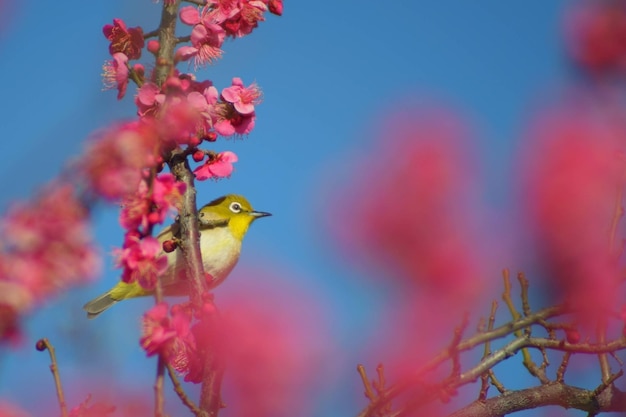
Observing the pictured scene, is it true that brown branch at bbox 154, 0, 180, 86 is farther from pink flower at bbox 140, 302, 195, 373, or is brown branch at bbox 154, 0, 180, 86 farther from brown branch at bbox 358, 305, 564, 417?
brown branch at bbox 358, 305, 564, 417

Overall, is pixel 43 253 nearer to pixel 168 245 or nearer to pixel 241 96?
pixel 168 245

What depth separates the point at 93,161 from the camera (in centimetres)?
287

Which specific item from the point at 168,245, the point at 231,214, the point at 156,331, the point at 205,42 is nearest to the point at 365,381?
the point at 156,331

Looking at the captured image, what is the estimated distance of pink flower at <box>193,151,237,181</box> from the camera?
443cm

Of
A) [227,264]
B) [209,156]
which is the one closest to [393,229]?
[209,156]

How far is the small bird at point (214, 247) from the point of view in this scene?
6.79m

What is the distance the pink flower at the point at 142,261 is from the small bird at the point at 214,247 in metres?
3.35

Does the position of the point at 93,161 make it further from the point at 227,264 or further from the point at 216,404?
the point at 227,264

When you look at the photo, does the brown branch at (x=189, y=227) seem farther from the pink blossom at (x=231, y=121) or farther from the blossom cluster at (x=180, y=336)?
the pink blossom at (x=231, y=121)

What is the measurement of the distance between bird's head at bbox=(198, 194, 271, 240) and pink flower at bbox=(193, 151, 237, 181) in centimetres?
337

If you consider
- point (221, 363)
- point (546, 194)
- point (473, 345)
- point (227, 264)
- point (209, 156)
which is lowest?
point (473, 345)

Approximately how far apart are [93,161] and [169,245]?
3.40ft

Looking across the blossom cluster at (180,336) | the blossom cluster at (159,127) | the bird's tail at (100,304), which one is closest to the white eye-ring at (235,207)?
the bird's tail at (100,304)

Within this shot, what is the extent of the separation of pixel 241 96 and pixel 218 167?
0.43 meters
